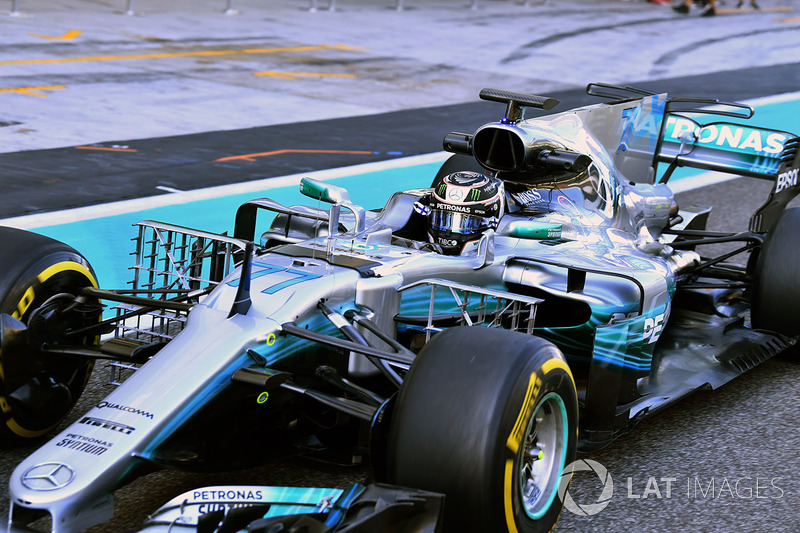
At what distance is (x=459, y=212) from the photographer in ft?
16.8

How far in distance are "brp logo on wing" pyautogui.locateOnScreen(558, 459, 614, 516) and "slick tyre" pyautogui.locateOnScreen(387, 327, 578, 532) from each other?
0.35m

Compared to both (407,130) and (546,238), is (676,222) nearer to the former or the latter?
(546,238)

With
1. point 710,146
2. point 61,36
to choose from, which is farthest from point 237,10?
point 710,146

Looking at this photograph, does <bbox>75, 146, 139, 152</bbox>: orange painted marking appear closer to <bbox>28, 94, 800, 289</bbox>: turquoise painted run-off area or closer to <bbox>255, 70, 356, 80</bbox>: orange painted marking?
<bbox>28, 94, 800, 289</bbox>: turquoise painted run-off area

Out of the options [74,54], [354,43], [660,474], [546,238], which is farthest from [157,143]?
[354,43]

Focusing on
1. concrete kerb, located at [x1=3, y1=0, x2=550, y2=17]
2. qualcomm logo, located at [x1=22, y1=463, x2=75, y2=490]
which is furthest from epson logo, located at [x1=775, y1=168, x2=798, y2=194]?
concrete kerb, located at [x1=3, y1=0, x2=550, y2=17]

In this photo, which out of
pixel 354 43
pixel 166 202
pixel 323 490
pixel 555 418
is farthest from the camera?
pixel 354 43

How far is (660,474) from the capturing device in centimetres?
475

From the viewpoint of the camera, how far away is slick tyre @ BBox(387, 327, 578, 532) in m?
3.51

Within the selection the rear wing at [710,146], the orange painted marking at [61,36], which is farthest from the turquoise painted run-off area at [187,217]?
the orange painted marking at [61,36]

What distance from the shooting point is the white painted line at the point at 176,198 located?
723 centimetres

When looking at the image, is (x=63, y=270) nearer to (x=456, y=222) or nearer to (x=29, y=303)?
(x=29, y=303)

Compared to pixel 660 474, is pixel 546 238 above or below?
above

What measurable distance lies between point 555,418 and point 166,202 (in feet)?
14.9
